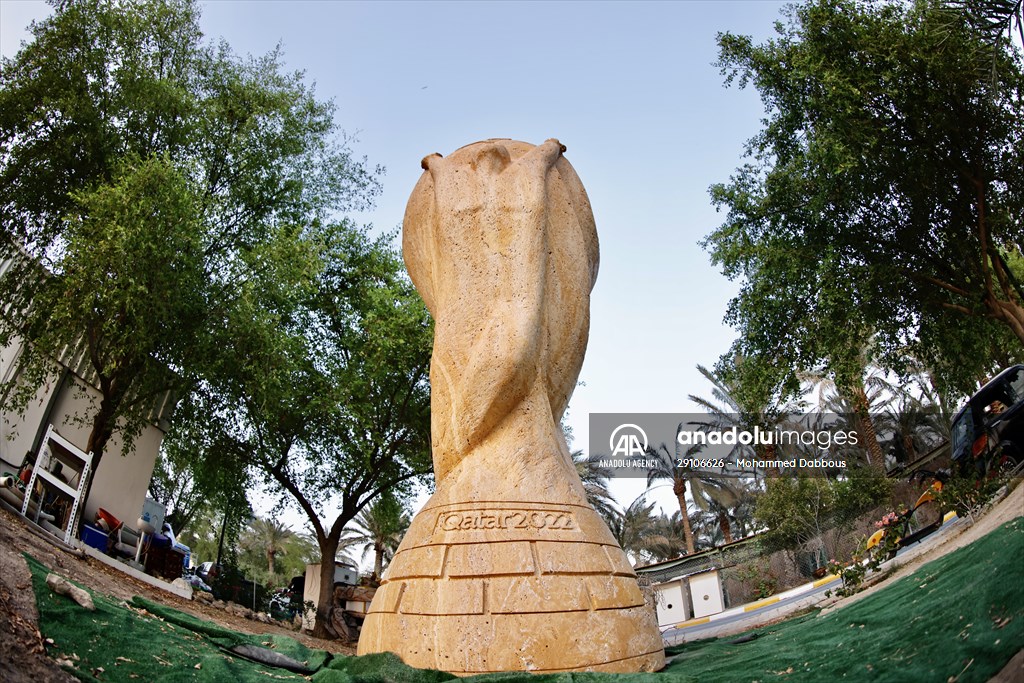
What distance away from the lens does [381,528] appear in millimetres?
25078

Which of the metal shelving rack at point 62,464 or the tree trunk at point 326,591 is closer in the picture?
the metal shelving rack at point 62,464

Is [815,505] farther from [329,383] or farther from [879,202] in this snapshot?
[329,383]

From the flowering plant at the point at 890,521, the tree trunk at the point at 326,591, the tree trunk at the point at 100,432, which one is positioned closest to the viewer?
the flowering plant at the point at 890,521

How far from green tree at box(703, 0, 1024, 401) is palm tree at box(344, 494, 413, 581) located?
31.1 ft

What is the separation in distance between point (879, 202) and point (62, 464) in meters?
15.2

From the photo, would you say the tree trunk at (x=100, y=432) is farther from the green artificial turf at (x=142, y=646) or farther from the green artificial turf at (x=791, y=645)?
the green artificial turf at (x=142, y=646)

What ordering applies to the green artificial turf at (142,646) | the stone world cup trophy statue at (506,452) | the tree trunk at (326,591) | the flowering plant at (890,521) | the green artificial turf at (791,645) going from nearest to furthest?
1. the green artificial turf at (791,645)
2. the green artificial turf at (142,646)
3. the stone world cup trophy statue at (506,452)
4. the flowering plant at (890,521)
5. the tree trunk at (326,591)

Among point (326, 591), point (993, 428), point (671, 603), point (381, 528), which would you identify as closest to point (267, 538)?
point (381, 528)

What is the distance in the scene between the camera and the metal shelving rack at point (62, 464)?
34.7 ft

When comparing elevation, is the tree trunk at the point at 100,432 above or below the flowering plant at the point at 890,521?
above

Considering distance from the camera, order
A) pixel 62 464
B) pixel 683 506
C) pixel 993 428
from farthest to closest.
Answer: pixel 683 506 → pixel 62 464 → pixel 993 428

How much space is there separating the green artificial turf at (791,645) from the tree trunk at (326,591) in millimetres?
10143

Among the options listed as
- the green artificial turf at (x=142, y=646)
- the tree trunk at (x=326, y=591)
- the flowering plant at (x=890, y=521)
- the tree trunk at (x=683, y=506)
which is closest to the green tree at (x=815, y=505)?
the tree trunk at (x=683, y=506)

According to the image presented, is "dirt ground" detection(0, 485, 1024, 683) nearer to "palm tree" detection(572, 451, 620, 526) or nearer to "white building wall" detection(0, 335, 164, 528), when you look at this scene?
"white building wall" detection(0, 335, 164, 528)
